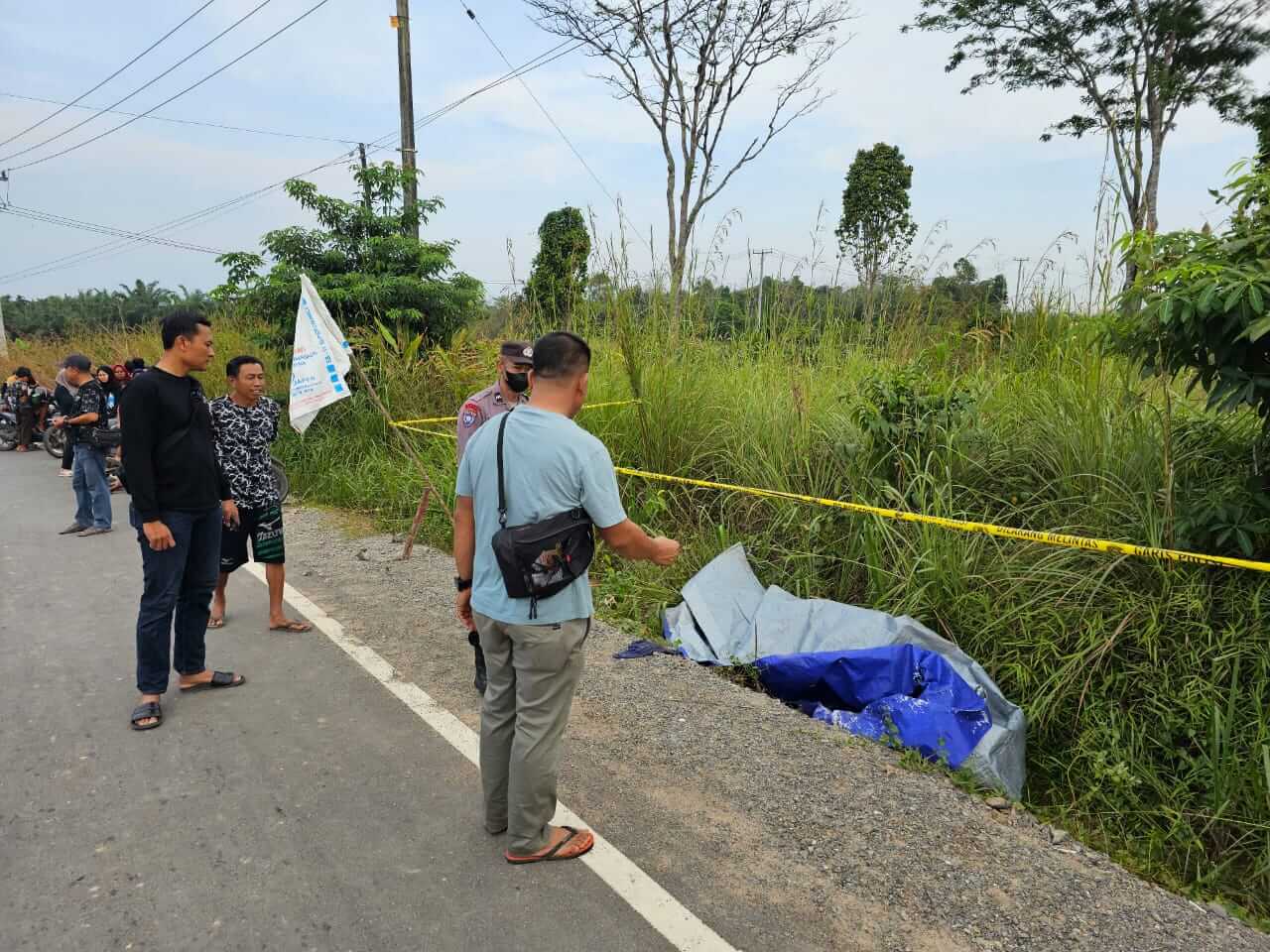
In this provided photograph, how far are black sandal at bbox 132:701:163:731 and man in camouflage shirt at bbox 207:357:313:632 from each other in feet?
3.98

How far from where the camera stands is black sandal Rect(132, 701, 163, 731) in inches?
152

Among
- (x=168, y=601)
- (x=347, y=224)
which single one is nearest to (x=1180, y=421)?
(x=168, y=601)

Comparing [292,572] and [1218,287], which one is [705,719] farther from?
[292,572]

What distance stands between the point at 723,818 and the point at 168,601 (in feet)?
9.40

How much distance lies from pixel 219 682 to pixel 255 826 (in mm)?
1548

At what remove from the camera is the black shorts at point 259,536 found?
5121 millimetres

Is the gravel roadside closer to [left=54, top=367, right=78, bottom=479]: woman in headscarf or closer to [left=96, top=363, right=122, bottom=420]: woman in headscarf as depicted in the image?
[left=54, top=367, right=78, bottom=479]: woman in headscarf

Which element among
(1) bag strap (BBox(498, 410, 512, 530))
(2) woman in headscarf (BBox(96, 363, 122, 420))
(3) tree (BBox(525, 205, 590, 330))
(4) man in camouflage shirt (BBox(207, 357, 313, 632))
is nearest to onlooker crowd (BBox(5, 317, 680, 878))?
(1) bag strap (BBox(498, 410, 512, 530))

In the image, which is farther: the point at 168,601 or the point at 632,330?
the point at 632,330

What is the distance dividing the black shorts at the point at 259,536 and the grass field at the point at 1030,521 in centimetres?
212

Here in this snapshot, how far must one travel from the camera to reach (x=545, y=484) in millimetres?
2604

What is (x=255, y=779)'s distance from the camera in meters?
3.40

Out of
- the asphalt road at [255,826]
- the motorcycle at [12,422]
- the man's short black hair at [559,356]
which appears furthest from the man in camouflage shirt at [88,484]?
the motorcycle at [12,422]

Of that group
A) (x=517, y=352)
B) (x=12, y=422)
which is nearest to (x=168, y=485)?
(x=517, y=352)
